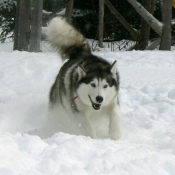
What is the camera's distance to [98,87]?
503 cm

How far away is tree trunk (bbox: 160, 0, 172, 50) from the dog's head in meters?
4.24

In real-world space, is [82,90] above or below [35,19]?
below

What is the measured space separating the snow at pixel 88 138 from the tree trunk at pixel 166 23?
850 mm

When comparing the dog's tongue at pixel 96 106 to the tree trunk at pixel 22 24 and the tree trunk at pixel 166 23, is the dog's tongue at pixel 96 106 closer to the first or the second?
the tree trunk at pixel 166 23

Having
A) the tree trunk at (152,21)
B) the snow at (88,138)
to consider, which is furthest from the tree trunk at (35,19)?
the tree trunk at (152,21)

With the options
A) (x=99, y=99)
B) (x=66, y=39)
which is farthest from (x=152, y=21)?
(x=99, y=99)

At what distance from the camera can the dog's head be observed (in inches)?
197

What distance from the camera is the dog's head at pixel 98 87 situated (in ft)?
16.4

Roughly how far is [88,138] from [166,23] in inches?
220

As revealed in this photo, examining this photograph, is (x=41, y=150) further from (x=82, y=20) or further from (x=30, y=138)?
(x=82, y=20)

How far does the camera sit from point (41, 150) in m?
3.50

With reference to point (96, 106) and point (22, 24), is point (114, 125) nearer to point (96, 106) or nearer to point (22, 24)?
point (96, 106)

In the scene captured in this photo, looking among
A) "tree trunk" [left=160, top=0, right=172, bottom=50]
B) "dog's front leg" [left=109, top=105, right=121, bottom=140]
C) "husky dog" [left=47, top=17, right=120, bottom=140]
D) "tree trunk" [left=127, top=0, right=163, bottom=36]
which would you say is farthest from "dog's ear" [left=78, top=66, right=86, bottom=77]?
"tree trunk" [left=127, top=0, right=163, bottom=36]

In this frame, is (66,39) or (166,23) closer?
(66,39)
